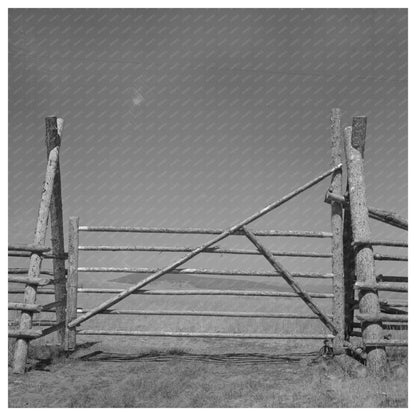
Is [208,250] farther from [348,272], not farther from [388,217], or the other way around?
[388,217]

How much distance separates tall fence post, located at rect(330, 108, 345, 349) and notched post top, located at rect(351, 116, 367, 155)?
0.45 metres

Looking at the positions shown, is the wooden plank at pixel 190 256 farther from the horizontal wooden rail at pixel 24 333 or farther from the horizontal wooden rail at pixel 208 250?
the horizontal wooden rail at pixel 24 333

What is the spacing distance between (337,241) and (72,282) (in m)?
3.65

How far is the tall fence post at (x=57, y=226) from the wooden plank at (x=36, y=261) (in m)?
0.14

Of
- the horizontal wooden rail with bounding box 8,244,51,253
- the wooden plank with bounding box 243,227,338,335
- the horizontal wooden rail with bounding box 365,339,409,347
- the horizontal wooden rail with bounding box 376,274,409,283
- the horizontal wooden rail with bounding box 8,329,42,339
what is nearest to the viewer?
the horizontal wooden rail with bounding box 365,339,409,347

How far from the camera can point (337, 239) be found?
235 inches

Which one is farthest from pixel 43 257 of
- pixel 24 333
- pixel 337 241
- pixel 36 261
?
pixel 337 241

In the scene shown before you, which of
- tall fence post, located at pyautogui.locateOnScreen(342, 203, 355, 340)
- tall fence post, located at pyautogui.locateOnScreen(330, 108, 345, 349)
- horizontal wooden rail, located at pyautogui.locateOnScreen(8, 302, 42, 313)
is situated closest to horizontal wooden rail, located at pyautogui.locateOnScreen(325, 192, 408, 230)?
tall fence post, located at pyautogui.locateOnScreen(342, 203, 355, 340)

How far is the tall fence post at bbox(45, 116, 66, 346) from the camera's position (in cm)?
605

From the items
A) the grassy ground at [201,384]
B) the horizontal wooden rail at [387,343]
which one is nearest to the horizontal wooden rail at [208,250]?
the grassy ground at [201,384]

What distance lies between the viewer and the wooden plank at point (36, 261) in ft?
16.3

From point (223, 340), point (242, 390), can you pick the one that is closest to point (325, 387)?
point (242, 390)

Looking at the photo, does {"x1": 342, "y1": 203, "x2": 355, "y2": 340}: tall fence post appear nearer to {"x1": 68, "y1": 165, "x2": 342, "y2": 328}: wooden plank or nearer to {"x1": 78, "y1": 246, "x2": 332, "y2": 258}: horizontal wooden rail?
{"x1": 78, "y1": 246, "x2": 332, "y2": 258}: horizontal wooden rail

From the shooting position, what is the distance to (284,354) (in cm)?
596
